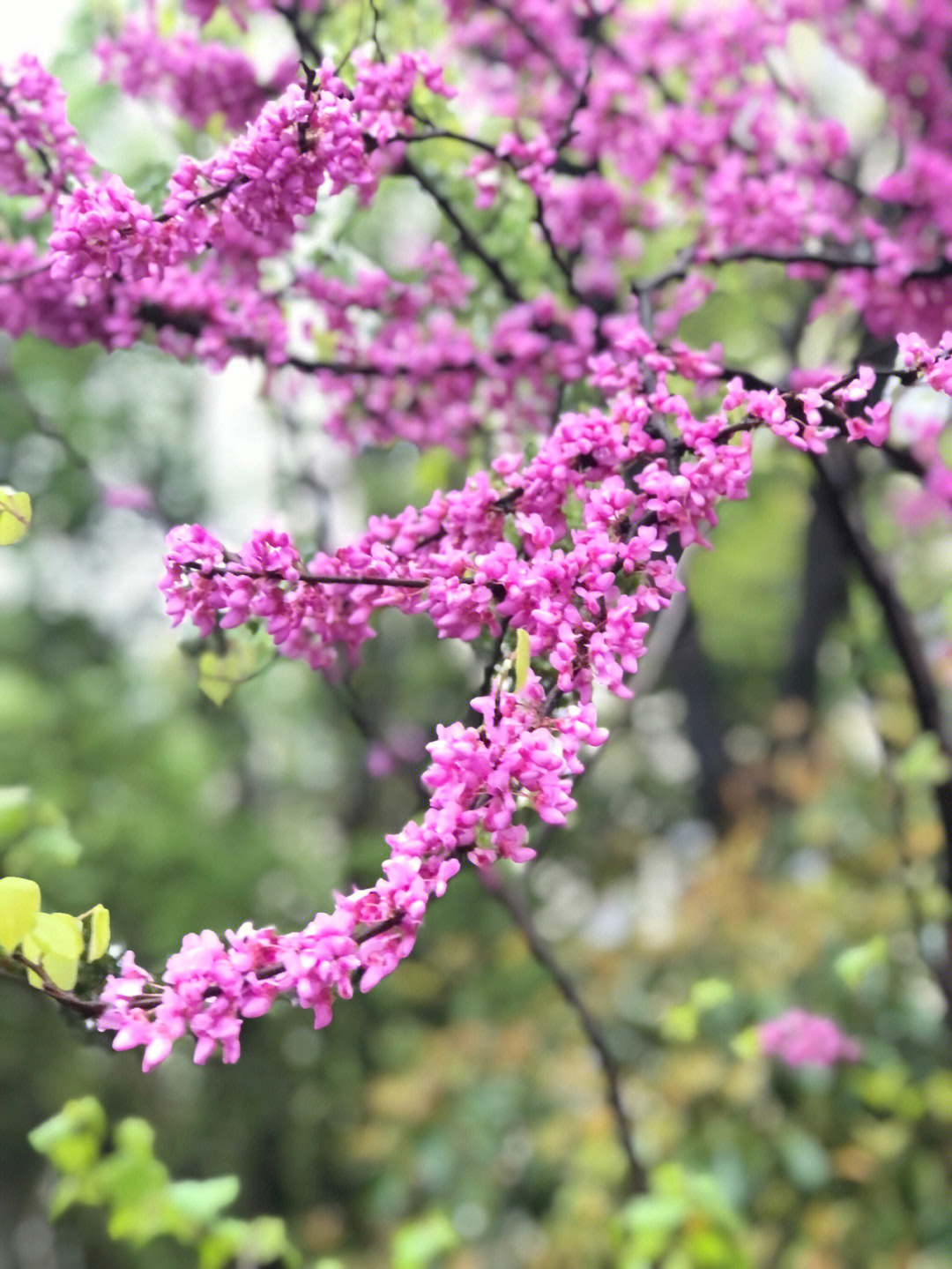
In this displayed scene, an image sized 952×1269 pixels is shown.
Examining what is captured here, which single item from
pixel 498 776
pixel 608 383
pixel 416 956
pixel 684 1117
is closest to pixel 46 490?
pixel 416 956

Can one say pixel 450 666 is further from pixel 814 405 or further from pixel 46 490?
pixel 814 405

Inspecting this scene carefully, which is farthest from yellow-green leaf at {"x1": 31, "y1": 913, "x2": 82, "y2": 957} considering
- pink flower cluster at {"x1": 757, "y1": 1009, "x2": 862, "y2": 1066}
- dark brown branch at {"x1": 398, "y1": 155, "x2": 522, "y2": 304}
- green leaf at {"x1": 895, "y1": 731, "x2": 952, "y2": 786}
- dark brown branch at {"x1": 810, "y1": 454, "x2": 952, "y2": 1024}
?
pink flower cluster at {"x1": 757, "y1": 1009, "x2": 862, "y2": 1066}

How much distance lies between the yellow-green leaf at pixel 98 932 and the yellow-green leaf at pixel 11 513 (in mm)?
309

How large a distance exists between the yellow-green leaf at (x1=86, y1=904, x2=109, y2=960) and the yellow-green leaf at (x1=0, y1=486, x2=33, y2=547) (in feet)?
1.02

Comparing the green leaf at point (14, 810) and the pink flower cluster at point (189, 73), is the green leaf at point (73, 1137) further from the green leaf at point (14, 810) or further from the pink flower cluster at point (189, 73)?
the pink flower cluster at point (189, 73)

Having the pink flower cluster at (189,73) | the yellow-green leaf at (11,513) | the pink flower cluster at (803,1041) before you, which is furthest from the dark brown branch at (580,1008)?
the pink flower cluster at (189,73)

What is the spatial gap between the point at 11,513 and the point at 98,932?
0.35m

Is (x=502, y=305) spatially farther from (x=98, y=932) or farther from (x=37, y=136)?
(x=98, y=932)

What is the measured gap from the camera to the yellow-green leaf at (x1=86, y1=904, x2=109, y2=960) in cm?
86

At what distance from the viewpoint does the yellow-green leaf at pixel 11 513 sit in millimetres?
876

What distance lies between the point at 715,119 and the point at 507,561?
142cm

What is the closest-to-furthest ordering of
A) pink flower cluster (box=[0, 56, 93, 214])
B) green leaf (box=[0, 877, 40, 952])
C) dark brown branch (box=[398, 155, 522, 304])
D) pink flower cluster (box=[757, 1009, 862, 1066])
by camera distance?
green leaf (box=[0, 877, 40, 952]) → pink flower cluster (box=[0, 56, 93, 214]) → dark brown branch (box=[398, 155, 522, 304]) → pink flower cluster (box=[757, 1009, 862, 1066])

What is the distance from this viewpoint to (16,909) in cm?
82

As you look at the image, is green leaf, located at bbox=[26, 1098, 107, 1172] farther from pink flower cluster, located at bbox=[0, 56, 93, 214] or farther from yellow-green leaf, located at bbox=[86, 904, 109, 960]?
pink flower cluster, located at bbox=[0, 56, 93, 214]
